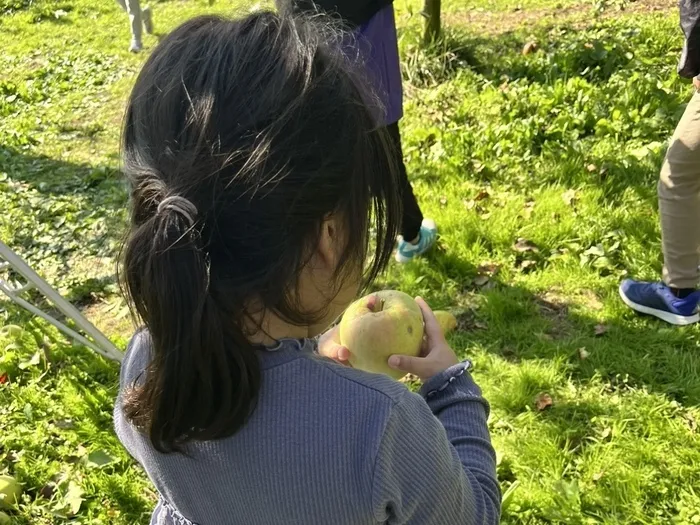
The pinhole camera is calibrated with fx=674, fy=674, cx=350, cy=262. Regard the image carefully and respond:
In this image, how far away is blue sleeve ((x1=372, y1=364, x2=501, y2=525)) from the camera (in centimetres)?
98

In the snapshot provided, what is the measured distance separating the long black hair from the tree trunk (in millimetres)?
4511

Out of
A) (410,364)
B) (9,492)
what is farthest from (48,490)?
(410,364)

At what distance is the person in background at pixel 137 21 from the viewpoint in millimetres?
7477

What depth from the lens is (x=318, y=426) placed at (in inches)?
38.5

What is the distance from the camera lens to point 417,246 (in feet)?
11.1

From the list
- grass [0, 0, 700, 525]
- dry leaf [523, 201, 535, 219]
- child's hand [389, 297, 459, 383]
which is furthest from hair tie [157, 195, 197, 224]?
dry leaf [523, 201, 535, 219]

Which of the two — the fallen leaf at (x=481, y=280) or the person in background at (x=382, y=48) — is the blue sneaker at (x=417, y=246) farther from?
the fallen leaf at (x=481, y=280)

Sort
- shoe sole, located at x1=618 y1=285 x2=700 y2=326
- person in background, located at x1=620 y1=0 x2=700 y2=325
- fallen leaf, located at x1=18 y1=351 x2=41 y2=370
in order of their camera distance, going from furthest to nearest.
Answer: fallen leaf, located at x1=18 y1=351 x2=41 y2=370 < shoe sole, located at x1=618 y1=285 x2=700 y2=326 < person in background, located at x1=620 y1=0 x2=700 y2=325

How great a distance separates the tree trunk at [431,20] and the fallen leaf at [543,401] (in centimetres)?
346

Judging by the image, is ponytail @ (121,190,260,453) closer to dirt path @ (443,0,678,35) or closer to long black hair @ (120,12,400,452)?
long black hair @ (120,12,400,452)

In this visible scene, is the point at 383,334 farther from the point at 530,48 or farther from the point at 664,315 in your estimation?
the point at 530,48

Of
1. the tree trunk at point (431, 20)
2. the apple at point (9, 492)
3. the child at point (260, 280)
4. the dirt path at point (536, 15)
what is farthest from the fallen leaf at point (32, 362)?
the dirt path at point (536, 15)

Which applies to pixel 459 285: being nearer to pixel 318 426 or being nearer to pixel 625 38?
pixel 318 426

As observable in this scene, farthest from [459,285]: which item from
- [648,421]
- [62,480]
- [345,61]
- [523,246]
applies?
[345,61]
